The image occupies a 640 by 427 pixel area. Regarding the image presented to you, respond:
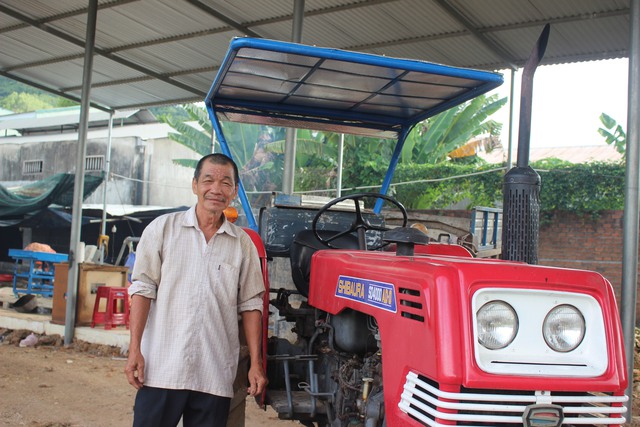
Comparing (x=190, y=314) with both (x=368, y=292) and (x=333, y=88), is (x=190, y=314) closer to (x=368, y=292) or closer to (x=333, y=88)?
(x=368, y=292)

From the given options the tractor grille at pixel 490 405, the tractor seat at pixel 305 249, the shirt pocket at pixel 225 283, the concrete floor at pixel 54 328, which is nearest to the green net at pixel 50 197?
the concrete floor at pixel 54 328

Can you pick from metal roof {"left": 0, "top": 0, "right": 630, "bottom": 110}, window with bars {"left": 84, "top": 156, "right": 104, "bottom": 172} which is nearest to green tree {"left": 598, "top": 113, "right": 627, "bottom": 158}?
metal roof {"left": 0, "top": 0, "right": 630, "bottom": 110}

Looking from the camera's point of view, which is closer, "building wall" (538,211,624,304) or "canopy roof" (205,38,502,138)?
"canopy roof" (205,38,502,138)

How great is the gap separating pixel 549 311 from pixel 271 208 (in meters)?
2.30

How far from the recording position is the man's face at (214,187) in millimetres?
2840

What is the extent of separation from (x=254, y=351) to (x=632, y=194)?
3.83 m

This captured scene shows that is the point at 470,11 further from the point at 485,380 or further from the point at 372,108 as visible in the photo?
the point at 485,380

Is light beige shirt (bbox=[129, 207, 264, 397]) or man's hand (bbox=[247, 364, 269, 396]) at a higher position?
light beige shirt (bbox=[129, 207, 264, 397])

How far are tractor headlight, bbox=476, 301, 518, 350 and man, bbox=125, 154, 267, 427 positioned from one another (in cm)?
113

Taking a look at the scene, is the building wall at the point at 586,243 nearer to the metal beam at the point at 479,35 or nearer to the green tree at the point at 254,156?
the metal beam at the point at 479,35

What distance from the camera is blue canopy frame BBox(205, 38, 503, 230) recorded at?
3.70m

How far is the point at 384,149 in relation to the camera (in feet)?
59.6

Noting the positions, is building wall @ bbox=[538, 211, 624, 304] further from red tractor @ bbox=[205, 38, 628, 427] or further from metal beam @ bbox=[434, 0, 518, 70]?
red tractor @ bbox=[205, 38, 628, 427]

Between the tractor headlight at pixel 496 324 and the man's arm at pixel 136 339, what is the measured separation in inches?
52.9
